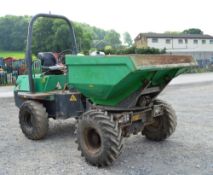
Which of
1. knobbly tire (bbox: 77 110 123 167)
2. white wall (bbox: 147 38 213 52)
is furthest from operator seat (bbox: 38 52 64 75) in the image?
white wall (bbox: 147 38 213 52)

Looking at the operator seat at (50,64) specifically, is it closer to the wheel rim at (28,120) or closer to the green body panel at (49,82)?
the green body panel at (49,82)

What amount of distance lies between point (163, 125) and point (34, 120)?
248 cm

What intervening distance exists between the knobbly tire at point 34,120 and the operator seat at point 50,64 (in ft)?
2.39

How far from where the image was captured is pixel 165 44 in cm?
5609

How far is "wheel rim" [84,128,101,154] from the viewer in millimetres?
5527

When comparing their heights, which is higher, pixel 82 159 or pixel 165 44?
pixel 165 44

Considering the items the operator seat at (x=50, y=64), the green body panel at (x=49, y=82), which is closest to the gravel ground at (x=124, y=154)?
the green body panel at (x=49, y=82)

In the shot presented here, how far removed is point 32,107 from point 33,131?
0.48 metres

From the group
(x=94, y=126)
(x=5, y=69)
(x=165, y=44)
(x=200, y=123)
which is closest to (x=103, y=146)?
(x=94, y=126)

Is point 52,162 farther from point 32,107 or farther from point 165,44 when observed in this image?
point 165,44

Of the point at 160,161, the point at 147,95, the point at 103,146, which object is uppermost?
the point at 147,95

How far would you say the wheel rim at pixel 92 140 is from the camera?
5.53 meters

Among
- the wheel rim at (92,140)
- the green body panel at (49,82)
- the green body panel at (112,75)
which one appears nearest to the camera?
the green body panel at (112,75)

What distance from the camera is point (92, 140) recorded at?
5621 millimetres
